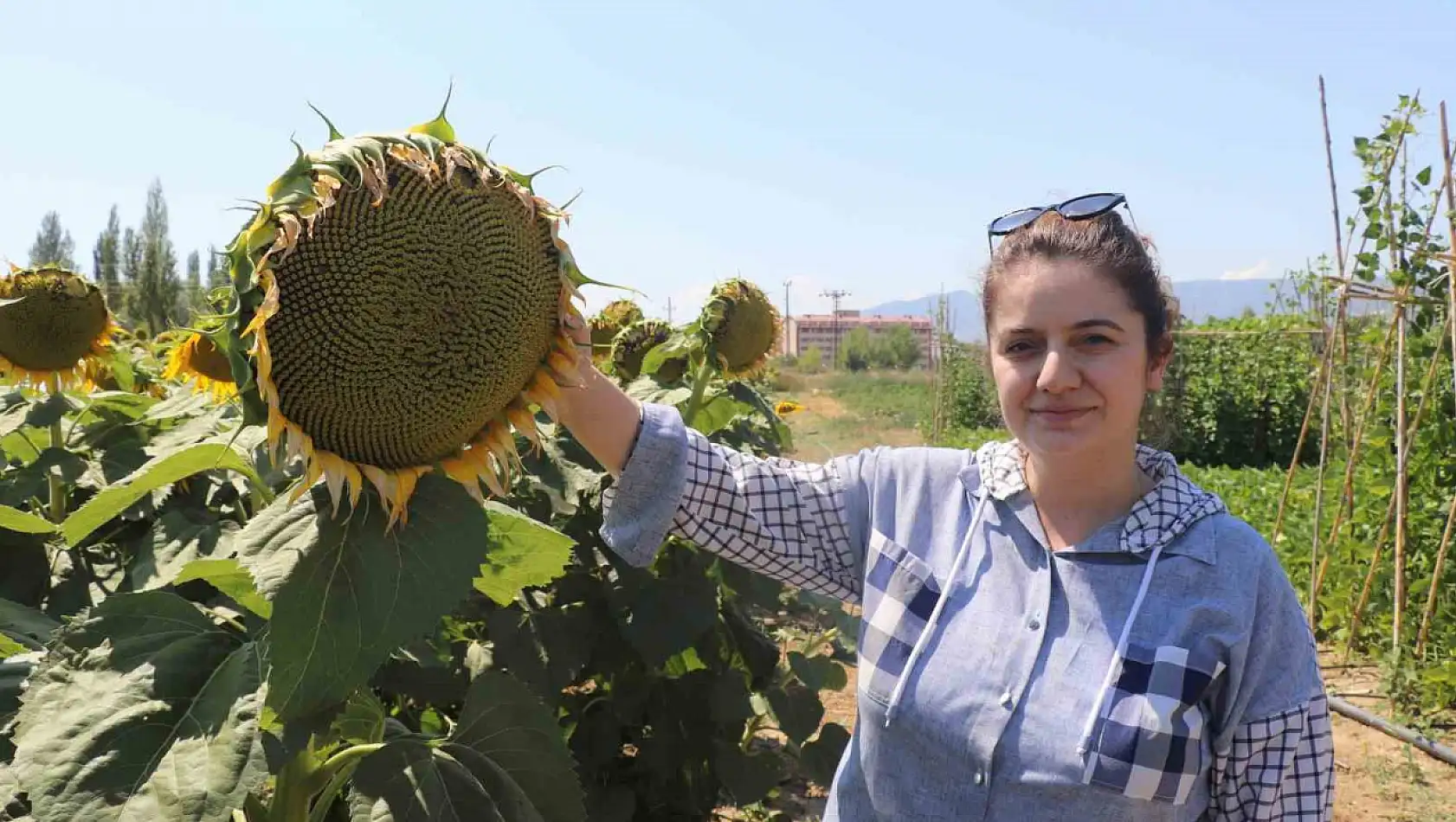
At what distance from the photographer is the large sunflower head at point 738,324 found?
3438 millimetres

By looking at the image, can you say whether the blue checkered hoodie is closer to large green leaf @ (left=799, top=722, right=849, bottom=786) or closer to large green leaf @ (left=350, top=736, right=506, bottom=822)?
large green leaf @ (left=350, top=736, right=506, bottom=822)

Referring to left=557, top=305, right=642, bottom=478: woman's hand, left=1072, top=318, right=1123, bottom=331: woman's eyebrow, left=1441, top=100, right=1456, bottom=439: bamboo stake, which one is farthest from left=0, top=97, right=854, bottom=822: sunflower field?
left=1441, top=100, right=1456, bottom=439: bamboo stake

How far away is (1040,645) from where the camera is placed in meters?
1.94

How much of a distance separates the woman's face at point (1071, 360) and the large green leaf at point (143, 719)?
4.19 ft

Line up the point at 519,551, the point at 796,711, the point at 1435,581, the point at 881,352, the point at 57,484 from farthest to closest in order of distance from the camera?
the point at 881,352 < the point at 1435,581 < the point at 796,711 < the point at 57,484 < the point at 519,551

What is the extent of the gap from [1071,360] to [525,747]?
3.59 feet

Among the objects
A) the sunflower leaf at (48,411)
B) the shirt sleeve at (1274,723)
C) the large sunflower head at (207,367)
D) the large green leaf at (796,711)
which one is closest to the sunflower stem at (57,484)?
the sunflower leaf at (48,411)

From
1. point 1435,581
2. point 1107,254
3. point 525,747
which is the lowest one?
point 1435,581

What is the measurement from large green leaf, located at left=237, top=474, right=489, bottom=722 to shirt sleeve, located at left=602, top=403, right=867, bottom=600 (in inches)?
27.1

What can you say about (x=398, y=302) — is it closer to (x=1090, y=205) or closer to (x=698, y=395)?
(x=1090, y=205)

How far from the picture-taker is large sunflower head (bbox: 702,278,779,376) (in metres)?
3.44

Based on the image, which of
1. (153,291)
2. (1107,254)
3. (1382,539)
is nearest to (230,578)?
(1107,254)

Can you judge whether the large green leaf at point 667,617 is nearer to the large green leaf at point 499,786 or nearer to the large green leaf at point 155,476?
the large green leaf at point 499,786

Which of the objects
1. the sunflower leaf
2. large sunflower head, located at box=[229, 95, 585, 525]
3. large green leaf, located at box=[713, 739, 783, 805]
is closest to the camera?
large sunflower head, located at box=[229, 95, 585, 525]
